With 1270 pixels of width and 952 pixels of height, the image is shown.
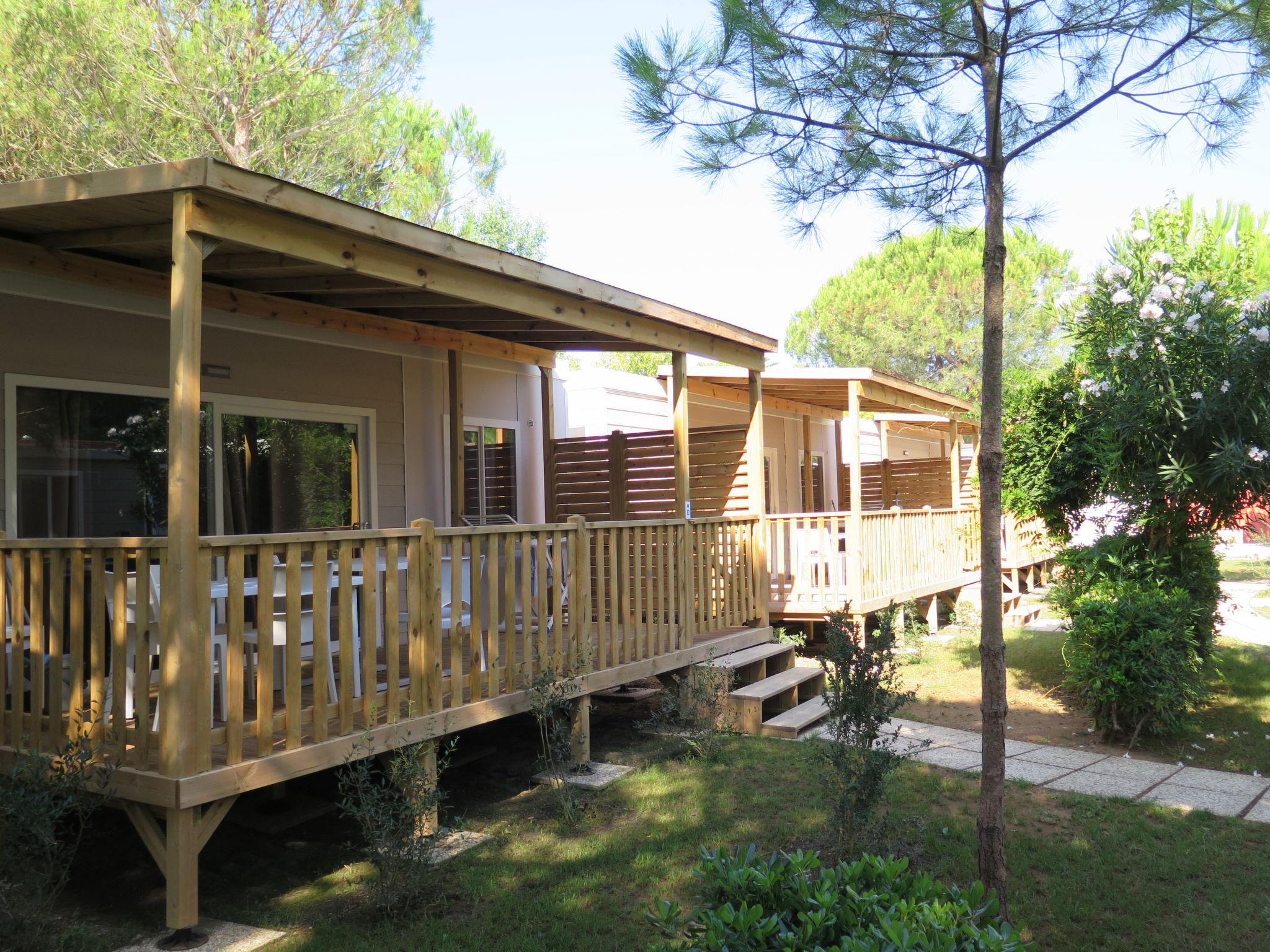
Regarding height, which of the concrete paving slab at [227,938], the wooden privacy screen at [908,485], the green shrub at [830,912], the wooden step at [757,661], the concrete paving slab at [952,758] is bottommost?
the concrete paving slab at [952,758]

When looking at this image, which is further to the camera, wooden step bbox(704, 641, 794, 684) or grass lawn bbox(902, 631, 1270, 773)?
wooden step bbox(704, 641, 794, 684)

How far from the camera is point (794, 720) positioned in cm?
736

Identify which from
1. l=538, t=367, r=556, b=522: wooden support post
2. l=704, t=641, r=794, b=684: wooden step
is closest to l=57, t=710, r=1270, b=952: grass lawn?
l=704, t=641, r=794, b=684: wooden step

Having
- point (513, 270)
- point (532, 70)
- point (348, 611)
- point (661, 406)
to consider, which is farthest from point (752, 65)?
point (532, 70)

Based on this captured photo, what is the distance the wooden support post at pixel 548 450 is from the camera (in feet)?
34.5

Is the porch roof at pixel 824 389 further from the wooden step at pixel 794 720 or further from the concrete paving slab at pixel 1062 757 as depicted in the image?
the concrete paving slab at pixel 1062 757

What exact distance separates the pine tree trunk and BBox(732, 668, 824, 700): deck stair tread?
325 cm

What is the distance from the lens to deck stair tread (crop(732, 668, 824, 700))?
7477mm

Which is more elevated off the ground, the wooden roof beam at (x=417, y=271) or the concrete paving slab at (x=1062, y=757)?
the wooden roof beam at (x=417, y=271)

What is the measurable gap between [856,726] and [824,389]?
8030 mm

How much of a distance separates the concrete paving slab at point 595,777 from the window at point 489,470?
3608 millimetres

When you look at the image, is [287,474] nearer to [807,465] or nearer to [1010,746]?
[1010,746]

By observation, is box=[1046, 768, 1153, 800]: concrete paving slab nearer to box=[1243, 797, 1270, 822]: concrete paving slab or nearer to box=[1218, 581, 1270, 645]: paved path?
box=[1243, 797, 1270, 822]: concrete paving slab

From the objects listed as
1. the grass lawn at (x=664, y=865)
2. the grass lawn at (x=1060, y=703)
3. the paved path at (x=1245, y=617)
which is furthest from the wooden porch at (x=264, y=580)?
the paved path at (x=1245, y=617)
